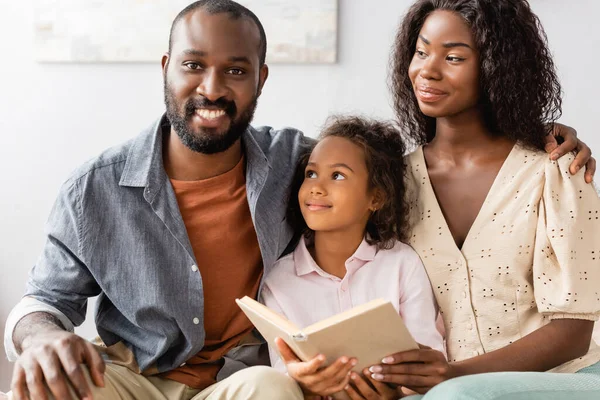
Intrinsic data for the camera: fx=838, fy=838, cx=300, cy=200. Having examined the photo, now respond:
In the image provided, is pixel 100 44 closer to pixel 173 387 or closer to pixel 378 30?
pixel 378 30

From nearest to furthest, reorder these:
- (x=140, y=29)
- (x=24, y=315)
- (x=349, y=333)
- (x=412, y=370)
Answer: (x=349, y=333) < (x=412, y=370) < (x=24, y=315) < (x=140, y=29)

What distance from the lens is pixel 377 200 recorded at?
1.98 m

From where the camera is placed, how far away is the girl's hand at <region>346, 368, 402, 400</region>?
161 cm

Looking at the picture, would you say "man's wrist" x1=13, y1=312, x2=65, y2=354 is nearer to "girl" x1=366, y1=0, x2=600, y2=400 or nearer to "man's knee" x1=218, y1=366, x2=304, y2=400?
"man's knee" x1=218, y1=366, x2=304, y2=400

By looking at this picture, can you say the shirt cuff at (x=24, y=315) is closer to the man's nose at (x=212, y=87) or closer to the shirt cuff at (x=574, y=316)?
the man's nose at (x=212, y=87)

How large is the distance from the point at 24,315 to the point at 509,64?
45.8 inches

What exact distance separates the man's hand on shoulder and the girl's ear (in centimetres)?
75

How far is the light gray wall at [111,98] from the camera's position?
2.82 meters

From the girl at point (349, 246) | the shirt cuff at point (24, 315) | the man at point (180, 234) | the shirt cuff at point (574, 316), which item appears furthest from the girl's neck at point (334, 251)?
the shirt cuff at point (24, 315)

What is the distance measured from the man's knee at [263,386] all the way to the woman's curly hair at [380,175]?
1.60ft

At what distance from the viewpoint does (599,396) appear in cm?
155

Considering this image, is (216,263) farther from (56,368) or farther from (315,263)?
(56,368)

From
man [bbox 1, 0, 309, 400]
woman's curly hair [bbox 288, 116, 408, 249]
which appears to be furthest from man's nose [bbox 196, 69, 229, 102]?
woman's curly hair [bbox 288, 116, 408, 249]

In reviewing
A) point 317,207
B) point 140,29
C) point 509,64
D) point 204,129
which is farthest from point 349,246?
point 140,29
